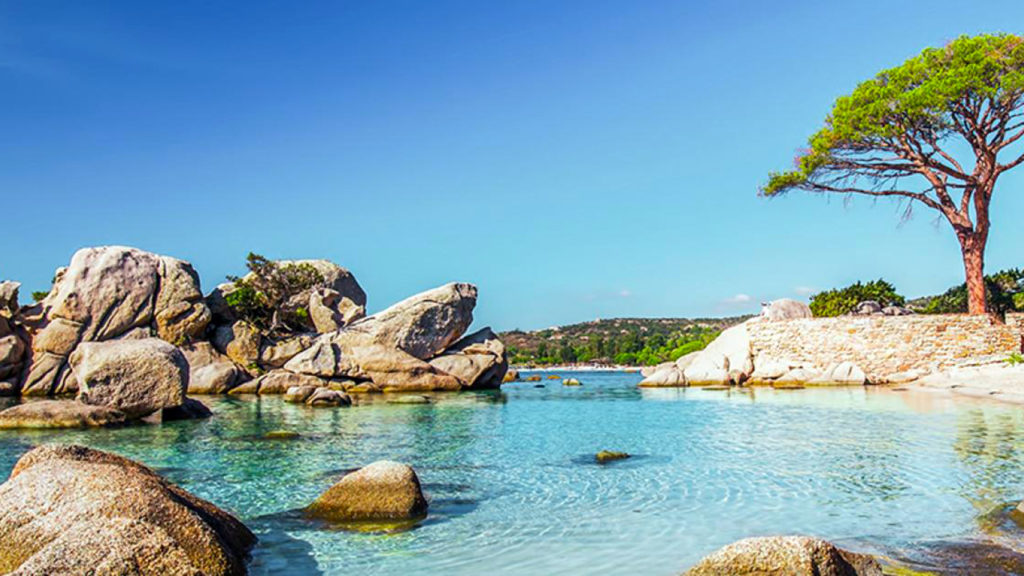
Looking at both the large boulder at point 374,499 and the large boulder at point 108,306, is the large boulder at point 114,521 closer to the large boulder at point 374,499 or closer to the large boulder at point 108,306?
the large boulder at point 374,499

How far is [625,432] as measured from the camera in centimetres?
1827

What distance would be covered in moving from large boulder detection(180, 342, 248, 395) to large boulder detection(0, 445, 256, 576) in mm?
32095

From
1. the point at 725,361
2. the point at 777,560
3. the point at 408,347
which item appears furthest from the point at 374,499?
the point at 725,361

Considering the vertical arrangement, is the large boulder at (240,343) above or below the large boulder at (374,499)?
above

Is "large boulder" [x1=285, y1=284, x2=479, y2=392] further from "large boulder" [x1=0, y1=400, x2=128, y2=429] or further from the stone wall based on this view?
"large boulder" [x1=0, y1=400, x2=128, y2=429]

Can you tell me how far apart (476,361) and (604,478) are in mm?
30023

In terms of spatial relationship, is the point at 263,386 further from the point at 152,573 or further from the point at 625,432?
the point at 152,573

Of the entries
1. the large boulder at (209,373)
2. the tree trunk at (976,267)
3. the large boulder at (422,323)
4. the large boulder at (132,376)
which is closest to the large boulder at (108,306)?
the large boulder at (209,373)

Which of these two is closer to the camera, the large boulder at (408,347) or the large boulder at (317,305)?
the large boulder at (408,347)

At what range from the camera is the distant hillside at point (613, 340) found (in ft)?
358

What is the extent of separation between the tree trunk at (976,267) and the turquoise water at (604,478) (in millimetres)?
12606

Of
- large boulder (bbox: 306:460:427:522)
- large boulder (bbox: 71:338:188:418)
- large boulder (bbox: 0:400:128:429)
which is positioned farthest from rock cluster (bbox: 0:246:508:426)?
large boulder (bbox: 306:460:427:522)

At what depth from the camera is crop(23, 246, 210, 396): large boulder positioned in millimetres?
34781

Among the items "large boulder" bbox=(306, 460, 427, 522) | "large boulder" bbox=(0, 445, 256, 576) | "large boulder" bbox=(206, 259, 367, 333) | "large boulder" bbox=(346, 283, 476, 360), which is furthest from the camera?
"large boulder" bbox=(206, 259, 367, 333)
